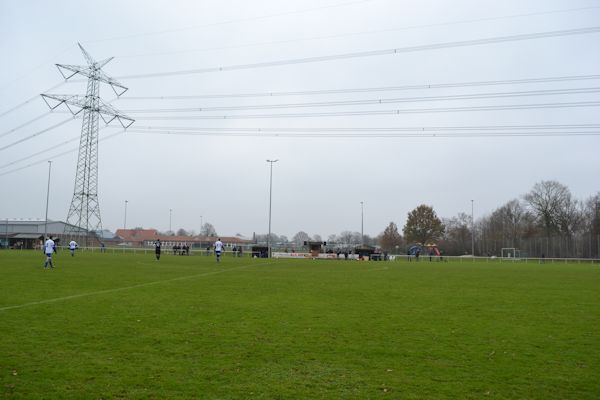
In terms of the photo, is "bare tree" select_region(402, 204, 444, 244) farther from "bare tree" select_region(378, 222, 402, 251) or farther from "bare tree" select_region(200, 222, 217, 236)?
"bare tree" select_region(200, 222, 217, 236)

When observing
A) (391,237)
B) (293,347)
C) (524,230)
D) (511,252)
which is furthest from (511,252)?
(293,347)

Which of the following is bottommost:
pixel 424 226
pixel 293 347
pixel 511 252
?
pixel 293 347

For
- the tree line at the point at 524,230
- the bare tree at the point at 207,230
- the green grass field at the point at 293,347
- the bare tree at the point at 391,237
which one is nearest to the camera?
the green grass field at the point at 293,347

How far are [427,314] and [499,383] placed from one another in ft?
19.3

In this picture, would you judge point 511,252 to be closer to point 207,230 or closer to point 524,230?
point 524,230

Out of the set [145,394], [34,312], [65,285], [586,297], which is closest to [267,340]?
[145,394]

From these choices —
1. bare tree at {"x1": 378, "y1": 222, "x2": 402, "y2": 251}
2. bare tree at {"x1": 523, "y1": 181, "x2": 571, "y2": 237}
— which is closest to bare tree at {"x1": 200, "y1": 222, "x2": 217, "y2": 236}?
bare tree at {"x1": 378, "y1": 222, "x2": 402, "y2": 251}

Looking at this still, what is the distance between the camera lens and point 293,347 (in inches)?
346

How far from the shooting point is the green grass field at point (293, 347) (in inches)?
257

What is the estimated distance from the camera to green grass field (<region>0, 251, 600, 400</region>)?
6.52 metres

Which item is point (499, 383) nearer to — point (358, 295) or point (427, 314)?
point (427, 314)

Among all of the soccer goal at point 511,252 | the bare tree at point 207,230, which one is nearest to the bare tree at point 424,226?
the soccer goal at point 511,252

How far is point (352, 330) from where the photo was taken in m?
10.4

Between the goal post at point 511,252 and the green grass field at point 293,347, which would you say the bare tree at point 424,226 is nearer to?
the goal post at point 511,252
